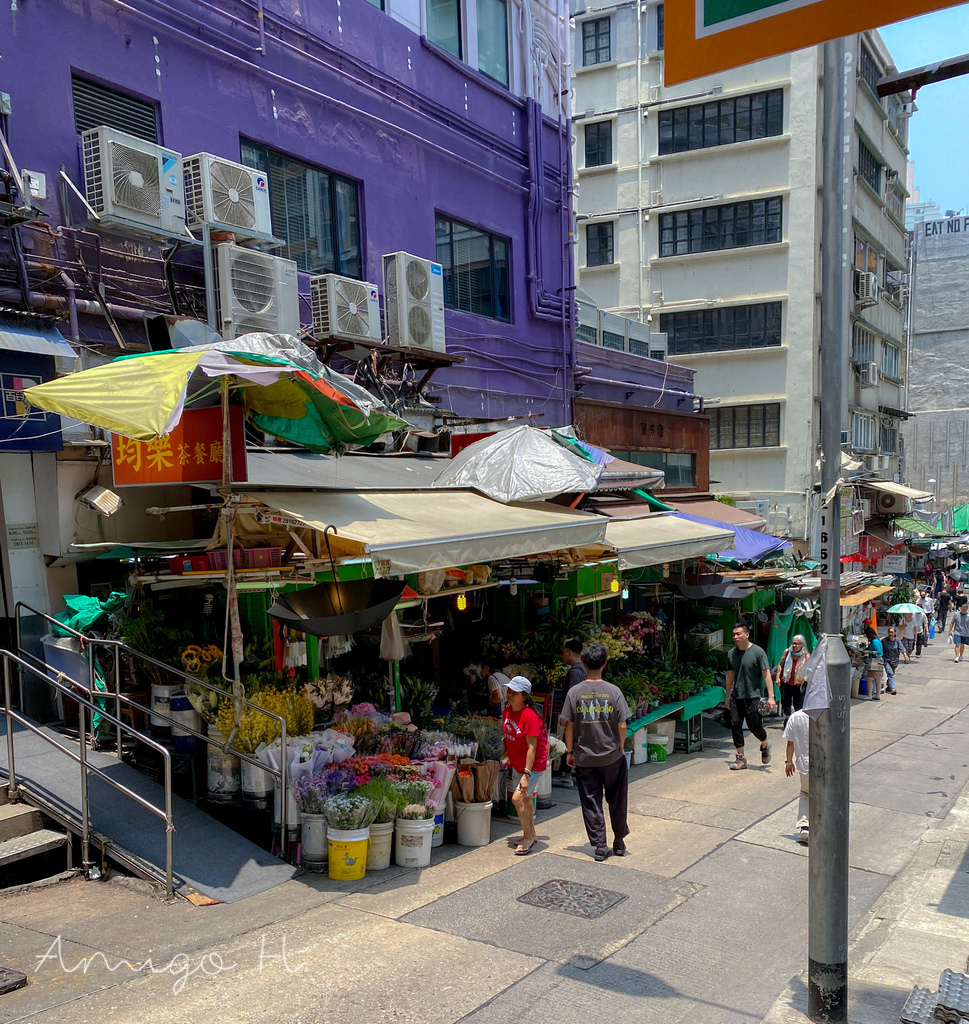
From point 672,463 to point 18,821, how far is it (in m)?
16.5

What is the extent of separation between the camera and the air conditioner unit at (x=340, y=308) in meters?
10.8

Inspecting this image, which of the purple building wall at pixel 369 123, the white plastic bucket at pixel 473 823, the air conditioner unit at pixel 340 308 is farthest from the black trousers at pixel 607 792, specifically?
the purple building wall at pixel 369 123

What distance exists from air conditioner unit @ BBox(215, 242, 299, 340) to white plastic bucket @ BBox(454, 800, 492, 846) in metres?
5.30

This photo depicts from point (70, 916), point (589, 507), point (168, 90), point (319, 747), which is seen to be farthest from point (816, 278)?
point (70, 916)

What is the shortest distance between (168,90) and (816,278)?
A: 80.1 feet

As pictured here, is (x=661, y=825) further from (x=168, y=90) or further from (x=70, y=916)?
(x=168, y=90)

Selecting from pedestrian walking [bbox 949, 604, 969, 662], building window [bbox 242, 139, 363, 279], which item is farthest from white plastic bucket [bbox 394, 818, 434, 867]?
pedestrian walking [bbox 949, 604, 969, 662]

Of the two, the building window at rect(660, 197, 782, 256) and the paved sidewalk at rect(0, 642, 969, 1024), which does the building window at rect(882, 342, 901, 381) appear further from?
the paved sidewalk at rect(0, 642, 969, 1024)

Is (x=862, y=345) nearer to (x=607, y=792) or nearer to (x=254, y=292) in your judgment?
(x=254, y=292)

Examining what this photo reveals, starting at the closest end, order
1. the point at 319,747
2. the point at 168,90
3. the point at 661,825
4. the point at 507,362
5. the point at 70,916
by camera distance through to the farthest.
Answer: the point at 70,916 → the point at 319,747 → the point at 661,825 → the point at 168,90 → the point at 507,362

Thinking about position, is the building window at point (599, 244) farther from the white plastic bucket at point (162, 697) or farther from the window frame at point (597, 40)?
the white plastic bucket at point (162, 697)

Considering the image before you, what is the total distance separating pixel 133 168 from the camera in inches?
346

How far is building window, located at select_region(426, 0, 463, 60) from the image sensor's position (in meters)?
13.6

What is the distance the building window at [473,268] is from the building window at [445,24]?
8.67 ft
